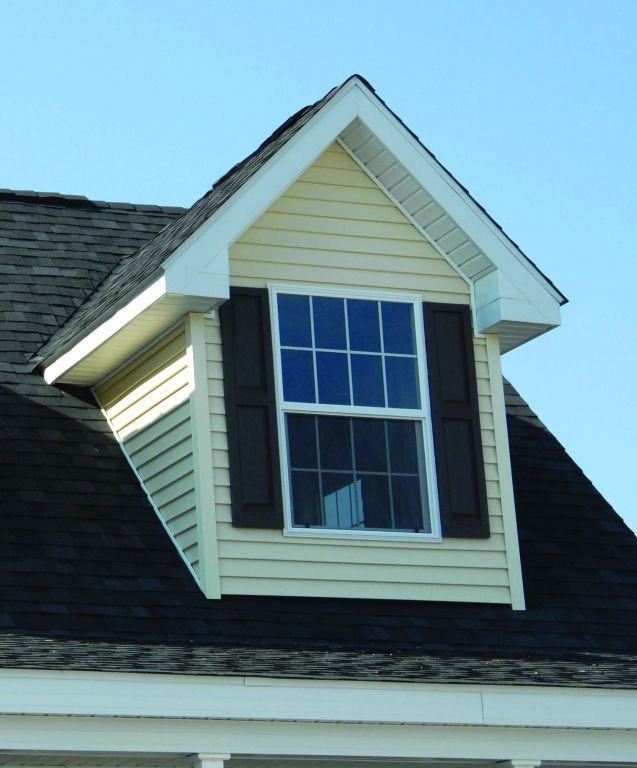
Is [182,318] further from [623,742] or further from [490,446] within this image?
[623,742]

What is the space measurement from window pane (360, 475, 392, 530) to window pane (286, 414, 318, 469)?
1.17ft

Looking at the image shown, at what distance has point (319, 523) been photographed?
34.7 feet

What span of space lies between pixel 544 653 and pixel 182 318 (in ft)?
9.92

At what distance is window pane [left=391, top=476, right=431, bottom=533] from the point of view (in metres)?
10.8

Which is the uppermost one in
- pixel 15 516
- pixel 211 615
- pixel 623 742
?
pixel 15 516

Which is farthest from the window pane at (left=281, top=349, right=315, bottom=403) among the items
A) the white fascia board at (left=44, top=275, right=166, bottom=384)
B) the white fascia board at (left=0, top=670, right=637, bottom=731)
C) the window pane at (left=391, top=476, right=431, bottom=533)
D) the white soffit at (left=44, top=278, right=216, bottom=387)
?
the white fascia board at (left=0, top=670, right=637, bottom=731)

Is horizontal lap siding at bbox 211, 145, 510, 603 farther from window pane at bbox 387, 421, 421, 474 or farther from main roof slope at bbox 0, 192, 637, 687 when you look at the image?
window pane at bbox 387, 421, 421, 474

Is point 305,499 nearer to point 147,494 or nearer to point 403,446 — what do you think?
point 403,446

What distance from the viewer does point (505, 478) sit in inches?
438

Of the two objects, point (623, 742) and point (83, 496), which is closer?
point (623, 742)

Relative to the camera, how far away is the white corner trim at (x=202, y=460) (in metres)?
10.1

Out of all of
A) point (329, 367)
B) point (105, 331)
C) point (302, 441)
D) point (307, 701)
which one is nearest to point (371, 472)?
point (302, 441)

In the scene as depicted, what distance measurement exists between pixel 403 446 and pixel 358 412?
0.39 m

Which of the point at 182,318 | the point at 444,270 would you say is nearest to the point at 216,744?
the point at 182,318
